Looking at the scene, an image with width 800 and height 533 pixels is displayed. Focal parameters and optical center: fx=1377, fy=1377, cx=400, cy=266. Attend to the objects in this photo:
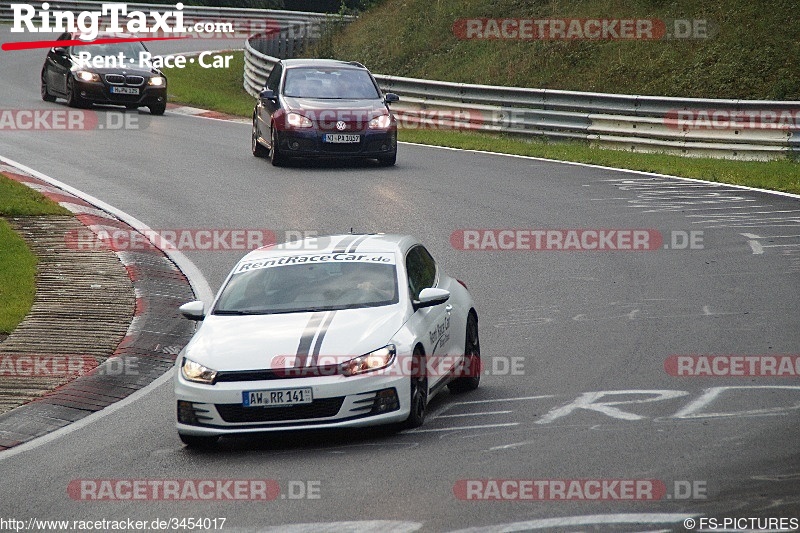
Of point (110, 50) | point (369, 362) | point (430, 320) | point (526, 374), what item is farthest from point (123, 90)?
point (369, 362)

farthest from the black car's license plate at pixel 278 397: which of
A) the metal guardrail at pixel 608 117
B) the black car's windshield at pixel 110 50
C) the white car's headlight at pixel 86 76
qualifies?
the black car's windshield at pixel 110 50

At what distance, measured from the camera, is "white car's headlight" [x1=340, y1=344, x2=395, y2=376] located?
358 inches

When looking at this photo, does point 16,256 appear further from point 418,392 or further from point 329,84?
point 329,84

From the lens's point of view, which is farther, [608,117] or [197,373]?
[608,117]

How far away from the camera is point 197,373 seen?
9250mm

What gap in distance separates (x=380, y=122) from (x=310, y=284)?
41.0ft

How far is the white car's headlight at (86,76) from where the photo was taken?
28.9 metres

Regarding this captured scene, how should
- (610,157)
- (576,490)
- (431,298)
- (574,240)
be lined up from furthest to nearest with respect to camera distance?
(610,157)
(574,240)
(431,298)
(576,490)

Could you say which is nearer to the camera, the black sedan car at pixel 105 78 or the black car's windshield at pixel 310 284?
the black car's windshield at pixel 310 284

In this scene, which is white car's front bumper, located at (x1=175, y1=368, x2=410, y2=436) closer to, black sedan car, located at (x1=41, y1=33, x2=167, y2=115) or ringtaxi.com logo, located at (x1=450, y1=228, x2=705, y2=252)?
ringtaxi.com logo, located at (x1=450, y1=228, x2=705, y2=252)

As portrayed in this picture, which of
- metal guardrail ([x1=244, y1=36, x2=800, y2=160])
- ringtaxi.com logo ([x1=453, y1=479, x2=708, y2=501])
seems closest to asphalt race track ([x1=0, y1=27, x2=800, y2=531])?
ringtaxi.com logo ([x1=453, y1=479, x2=708, y2=501])

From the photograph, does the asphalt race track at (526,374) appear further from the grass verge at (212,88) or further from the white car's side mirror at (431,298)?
the grass verge at (212,88)

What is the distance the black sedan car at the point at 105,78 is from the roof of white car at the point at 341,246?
18.9 meters

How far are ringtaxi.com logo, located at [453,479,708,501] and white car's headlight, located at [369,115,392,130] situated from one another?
48.8 feet
